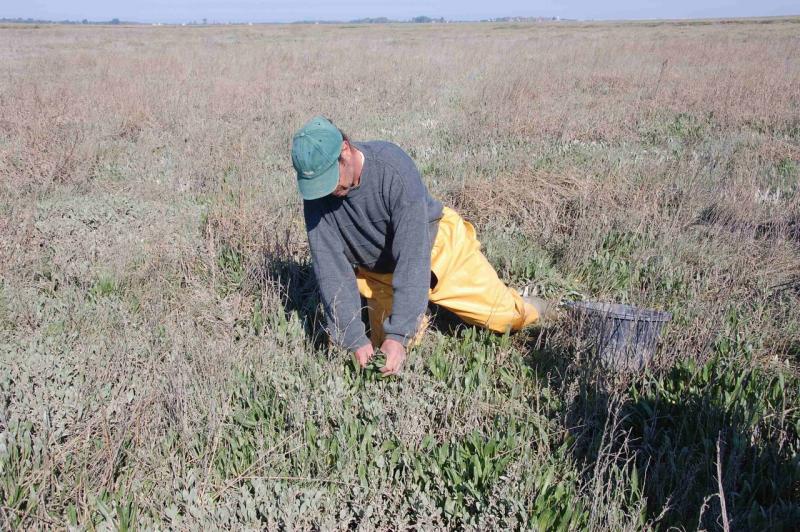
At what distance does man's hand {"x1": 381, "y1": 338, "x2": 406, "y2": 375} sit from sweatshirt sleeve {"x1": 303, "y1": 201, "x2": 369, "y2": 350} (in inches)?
8.4

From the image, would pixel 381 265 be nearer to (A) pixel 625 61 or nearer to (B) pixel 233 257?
(B) pixel 233 257

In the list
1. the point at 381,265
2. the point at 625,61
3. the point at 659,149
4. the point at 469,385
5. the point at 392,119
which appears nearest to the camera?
the point at 469,385

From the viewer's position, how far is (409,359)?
2.79 meters

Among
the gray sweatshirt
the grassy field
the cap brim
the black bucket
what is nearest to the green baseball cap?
the cap brim

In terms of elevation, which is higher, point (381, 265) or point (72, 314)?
point (381, 265)

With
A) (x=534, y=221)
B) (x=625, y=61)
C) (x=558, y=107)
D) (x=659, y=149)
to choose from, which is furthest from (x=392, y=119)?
(x=625, y=61)

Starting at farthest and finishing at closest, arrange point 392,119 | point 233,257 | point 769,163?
1. point 392,119
2. point 769,163
3. point 233,257

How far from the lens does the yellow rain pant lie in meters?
3.02

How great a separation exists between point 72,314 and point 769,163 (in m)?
6.95

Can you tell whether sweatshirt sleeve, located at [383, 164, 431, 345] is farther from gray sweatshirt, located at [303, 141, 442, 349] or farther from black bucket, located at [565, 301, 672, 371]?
black bucket, located at [565, 301, 672, 371]

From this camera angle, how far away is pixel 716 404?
2426 mm

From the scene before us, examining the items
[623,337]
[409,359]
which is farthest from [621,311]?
[409,359]

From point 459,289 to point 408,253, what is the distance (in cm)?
56

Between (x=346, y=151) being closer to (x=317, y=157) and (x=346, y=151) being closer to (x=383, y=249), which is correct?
(x=317, y=157)
